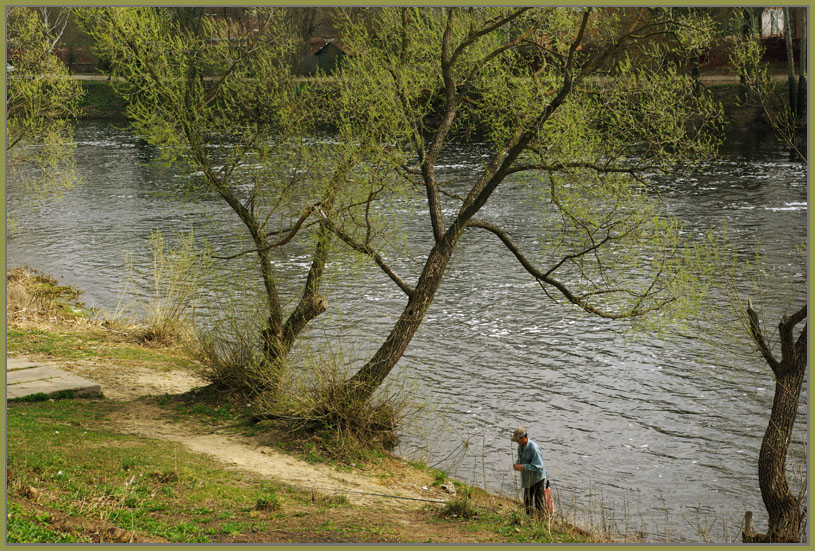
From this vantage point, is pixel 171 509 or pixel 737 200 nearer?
pixel 171 509

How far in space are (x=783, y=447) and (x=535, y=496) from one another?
3251mm

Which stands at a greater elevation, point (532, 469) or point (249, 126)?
point (249, 126)

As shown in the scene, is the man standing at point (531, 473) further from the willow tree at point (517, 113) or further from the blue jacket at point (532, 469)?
the willow tree at point (517, 113)

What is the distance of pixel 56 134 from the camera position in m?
25.1

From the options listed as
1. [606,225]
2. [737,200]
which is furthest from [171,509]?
[737,200]

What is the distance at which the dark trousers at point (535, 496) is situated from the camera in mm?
12117

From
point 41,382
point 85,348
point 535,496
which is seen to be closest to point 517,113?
point 535,496

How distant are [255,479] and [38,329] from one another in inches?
364

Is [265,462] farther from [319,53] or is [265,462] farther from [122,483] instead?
[319,53]

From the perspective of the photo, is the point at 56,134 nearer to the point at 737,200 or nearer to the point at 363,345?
the point at 363,345

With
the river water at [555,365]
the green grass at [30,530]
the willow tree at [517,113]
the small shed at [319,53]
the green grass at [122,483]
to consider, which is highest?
the small shed at [319,53]

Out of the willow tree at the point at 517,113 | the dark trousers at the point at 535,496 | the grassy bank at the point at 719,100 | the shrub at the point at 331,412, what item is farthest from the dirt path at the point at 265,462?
the grassy bank at the point at 719,100

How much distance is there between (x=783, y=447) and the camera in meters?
10.5

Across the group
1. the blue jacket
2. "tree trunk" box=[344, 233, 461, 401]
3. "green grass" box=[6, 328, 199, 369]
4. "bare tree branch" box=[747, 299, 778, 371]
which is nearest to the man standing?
the blue jacket
